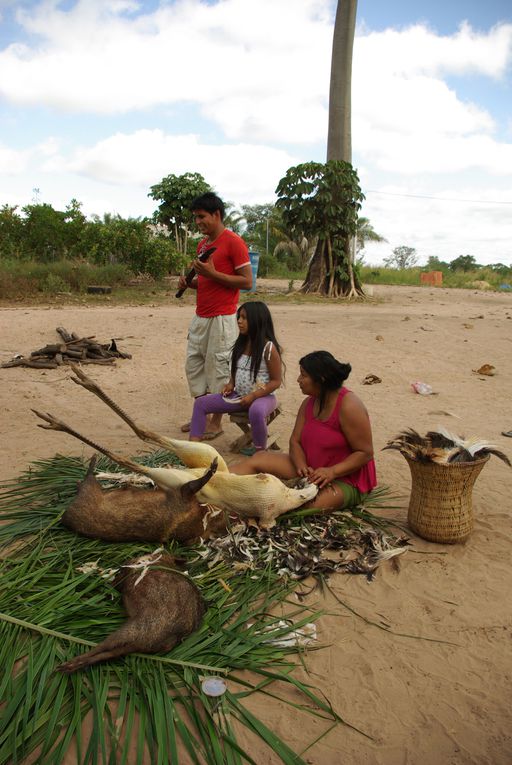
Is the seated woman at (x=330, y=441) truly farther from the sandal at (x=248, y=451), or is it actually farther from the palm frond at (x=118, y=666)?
the sandal at (x=248, y=451)

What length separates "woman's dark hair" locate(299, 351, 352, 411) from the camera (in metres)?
2.69

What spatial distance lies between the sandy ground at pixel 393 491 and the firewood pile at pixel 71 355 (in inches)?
6.8

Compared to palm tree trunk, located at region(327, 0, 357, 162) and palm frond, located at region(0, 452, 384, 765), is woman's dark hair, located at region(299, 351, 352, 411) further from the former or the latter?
palm tree trunk, located at region(327, 0, 357, 162)

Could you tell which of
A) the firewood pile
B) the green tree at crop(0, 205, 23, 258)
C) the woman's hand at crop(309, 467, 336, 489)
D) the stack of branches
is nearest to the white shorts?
the woman's hand at crop(309, 467, 336, 489)

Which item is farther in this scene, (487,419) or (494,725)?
(487,419)

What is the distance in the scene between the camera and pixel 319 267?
12820mm

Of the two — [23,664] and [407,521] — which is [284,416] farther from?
[23,664]

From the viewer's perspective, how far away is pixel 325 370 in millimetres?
2689

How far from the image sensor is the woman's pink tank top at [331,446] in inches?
110

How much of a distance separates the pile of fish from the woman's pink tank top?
0.87 feet

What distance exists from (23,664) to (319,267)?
38.6 ft

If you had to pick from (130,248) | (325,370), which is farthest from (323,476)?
(130,248)

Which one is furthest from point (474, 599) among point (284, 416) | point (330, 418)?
point (284, 416)

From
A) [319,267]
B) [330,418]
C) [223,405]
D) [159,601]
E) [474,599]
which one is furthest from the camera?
[319,267]
